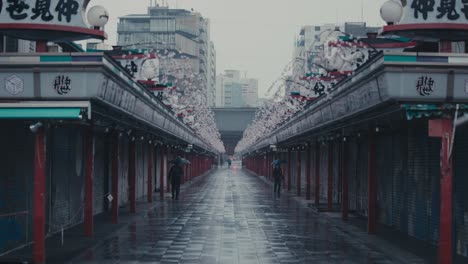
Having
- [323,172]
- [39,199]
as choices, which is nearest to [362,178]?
[323,172]

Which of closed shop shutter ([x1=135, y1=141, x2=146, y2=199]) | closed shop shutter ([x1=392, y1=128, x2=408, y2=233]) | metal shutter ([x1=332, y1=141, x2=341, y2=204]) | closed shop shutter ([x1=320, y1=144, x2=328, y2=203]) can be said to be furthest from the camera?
closed shop shutter ([x1=320, y1=144, x2=328, y2=203])

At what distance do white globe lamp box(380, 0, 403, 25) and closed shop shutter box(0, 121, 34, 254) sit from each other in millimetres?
9326

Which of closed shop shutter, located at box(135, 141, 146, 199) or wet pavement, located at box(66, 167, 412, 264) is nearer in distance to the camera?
wet pavement, located at box(66, 167, 412, 264)

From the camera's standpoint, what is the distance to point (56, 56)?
53.1 ft

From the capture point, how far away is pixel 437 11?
1664cm

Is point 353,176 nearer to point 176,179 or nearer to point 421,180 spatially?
point 176,179

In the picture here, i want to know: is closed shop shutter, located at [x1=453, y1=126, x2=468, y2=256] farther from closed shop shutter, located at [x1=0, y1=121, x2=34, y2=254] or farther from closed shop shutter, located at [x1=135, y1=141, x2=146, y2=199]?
closed shop shutter, located at [x1=135, y1=141, x2=146, y2=199]

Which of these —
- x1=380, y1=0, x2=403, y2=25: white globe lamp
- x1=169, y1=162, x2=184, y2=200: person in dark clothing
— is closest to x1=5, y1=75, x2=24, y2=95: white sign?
x1=380, y1=0, x2=403, y2=25: white globe lamp

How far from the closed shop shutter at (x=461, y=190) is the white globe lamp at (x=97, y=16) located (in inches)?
343

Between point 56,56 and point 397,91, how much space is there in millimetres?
7198

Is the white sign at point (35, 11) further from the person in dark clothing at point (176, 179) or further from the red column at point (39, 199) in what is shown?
the person in dark clothing at point (176, 179)

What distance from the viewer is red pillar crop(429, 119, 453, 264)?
1550 centimetres

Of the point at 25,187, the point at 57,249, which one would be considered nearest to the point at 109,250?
the point at 57,249

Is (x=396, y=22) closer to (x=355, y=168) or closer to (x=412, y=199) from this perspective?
(x=412, y=199)
